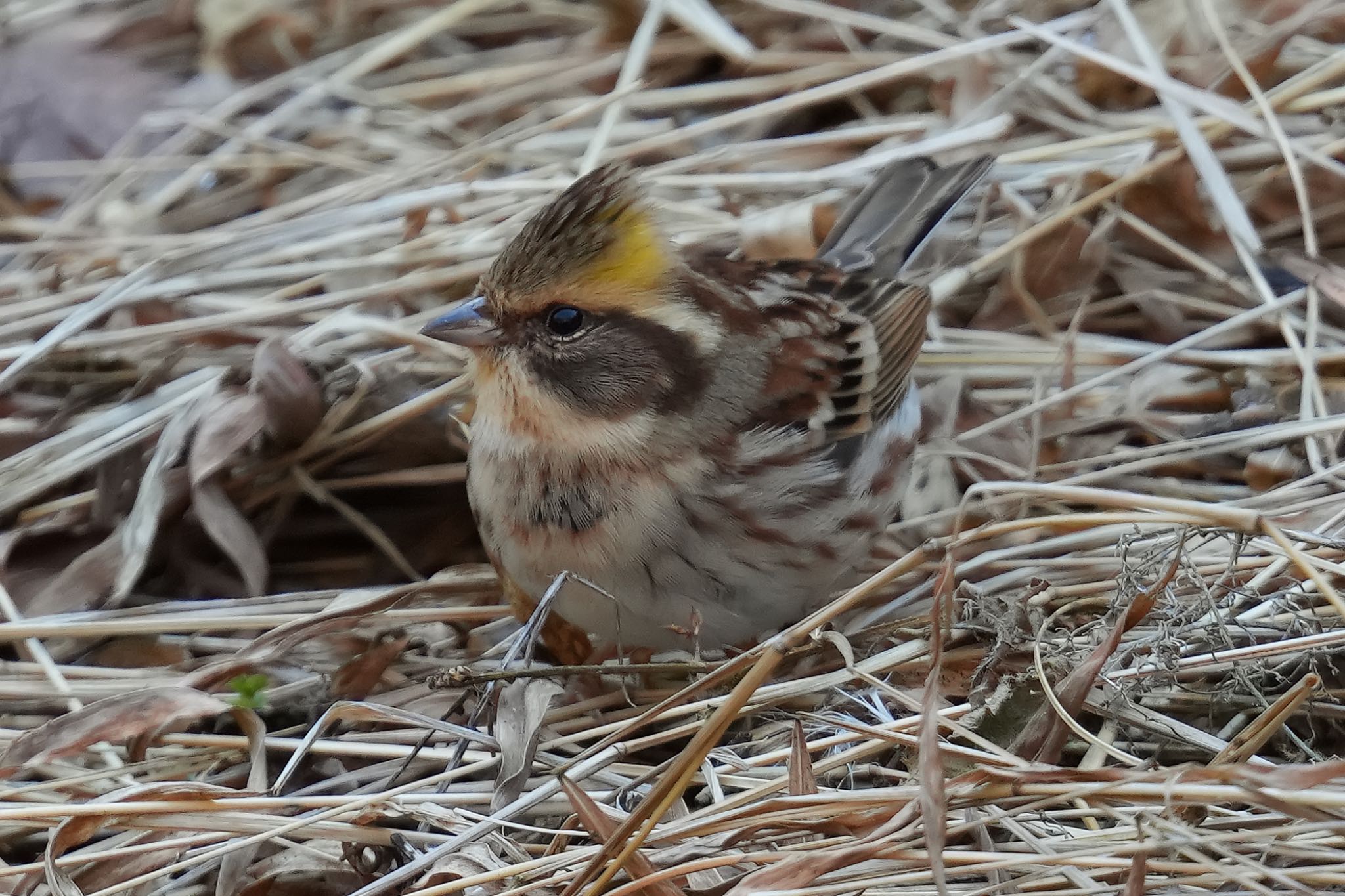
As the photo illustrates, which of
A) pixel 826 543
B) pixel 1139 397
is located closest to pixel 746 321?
pixel 826 543

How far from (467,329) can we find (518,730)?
840mm

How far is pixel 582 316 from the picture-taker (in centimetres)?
282

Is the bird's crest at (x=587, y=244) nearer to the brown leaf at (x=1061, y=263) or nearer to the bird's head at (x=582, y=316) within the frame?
the bird's head at (x=582, y=316)

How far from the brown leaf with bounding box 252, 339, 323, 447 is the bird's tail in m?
1.40

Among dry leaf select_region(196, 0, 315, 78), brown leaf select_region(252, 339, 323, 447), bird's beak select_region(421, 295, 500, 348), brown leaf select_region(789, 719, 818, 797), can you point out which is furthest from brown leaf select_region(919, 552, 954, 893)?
dry leaf select_region(196, 0, 315, 78)

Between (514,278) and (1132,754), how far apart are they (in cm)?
144

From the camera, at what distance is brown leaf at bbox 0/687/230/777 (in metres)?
2.52

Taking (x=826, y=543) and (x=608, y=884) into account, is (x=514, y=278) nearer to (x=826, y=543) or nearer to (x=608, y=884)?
(x=826, y=543)

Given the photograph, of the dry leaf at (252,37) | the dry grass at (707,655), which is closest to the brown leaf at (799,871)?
the dry grass at (707,655)

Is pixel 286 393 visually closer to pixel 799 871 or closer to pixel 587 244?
pixel 587 244

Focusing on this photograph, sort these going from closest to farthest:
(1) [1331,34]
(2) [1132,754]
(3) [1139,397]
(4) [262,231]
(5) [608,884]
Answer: (5) [608,884] → (2) [1132,754] → (3) [1139,397] → (4) [262,231] → (1) [1331,34]

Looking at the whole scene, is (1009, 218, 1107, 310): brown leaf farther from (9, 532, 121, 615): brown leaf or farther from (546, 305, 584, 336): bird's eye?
(9, 532, 121, 615): brown leaf

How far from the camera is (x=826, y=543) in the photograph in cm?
295

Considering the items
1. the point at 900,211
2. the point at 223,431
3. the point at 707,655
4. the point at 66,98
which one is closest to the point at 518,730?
the point at 707,655
